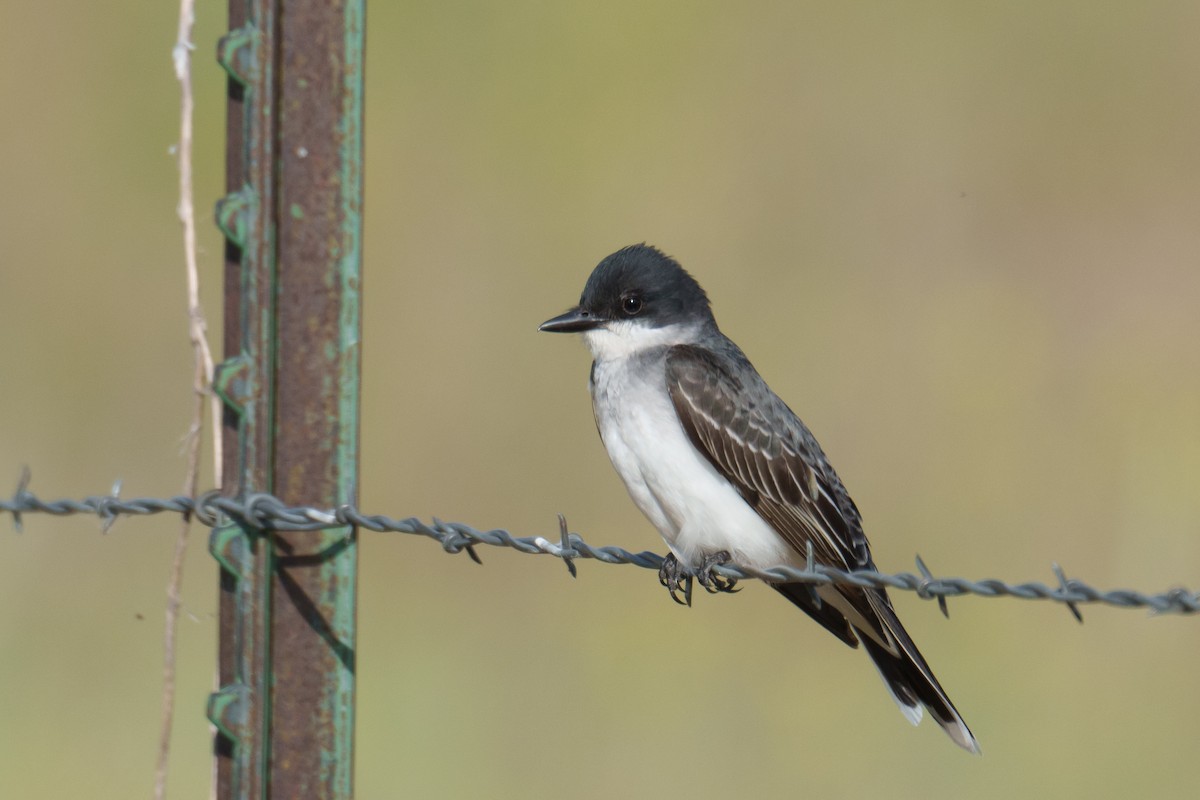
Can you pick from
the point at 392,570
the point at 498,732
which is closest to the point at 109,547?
the point at 392,570

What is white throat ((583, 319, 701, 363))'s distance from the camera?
5145 millimetres

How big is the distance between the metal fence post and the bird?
144 cm

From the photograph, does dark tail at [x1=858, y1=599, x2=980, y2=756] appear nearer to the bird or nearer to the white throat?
the bird

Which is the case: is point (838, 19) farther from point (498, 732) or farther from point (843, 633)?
point (843, 633)

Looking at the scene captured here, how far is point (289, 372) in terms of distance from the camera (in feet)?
11.3

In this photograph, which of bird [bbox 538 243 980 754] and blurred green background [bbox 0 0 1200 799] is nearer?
bird [bbox 538 243 980 754]

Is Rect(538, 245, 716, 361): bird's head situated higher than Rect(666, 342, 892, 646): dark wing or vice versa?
Rect(538, 245, 716, 361): bird's head

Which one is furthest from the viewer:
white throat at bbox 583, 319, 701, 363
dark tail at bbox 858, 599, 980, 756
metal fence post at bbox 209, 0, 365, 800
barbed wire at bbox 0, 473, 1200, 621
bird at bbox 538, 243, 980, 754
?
white throat at bbox 583, 319, 701, 363

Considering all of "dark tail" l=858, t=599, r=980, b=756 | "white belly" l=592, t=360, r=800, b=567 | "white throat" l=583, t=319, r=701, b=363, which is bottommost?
"dark tail" l=858, t=599, r=980, b=756

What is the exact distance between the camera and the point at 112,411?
8.45 meters

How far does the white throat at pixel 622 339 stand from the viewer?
5145 millimetres

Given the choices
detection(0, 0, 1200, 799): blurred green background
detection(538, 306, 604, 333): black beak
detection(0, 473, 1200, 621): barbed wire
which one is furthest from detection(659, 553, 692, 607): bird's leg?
detection(0, 0, 1200, 799): blurred green background

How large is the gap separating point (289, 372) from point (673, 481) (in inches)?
62.7

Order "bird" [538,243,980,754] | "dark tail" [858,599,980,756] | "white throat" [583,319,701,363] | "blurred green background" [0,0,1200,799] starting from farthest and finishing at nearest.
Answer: "blurred green background" [0,0,1200,799] → "white throat" [583,319,701,363] → "bird" [538,243,980,754] → "dark tail" [858,599,980,756]
